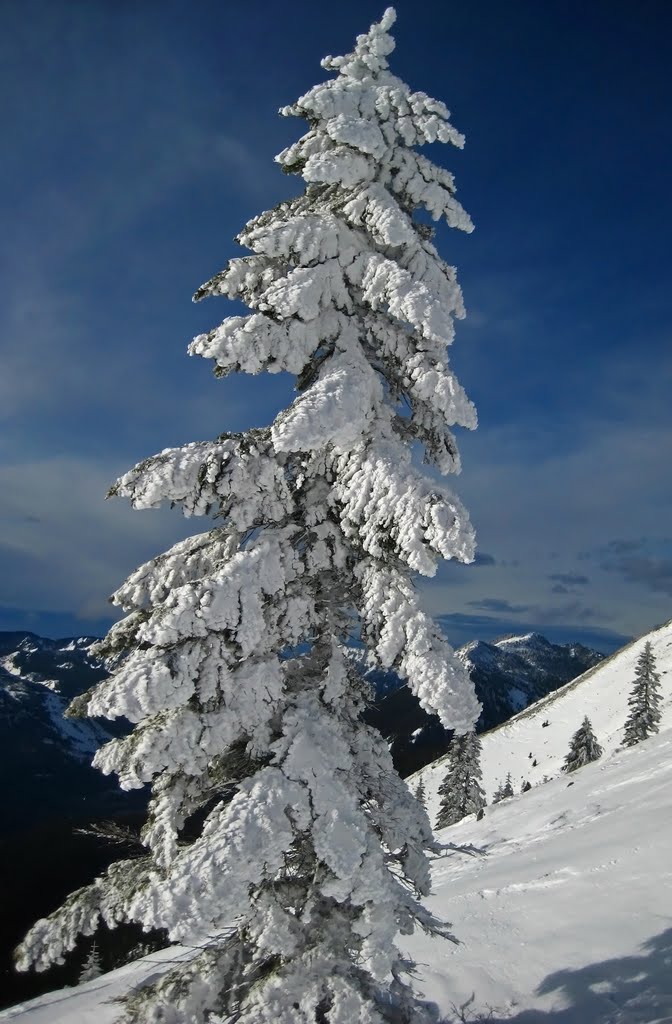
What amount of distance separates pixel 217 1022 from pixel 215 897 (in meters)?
8.05

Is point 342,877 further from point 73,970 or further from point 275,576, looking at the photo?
point 73,970

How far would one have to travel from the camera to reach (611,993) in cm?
1154

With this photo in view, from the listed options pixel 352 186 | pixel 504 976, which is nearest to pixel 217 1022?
pixel 504 976

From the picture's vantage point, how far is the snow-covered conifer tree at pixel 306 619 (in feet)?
20.7

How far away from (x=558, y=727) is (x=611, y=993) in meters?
105

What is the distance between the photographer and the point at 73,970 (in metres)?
80.4

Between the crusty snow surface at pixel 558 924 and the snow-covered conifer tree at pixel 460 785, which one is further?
the snow-covered conifer tree at pixel 460 785

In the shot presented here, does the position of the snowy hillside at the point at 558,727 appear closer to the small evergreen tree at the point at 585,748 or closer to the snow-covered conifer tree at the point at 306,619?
the small evergreen tree at the point at 585,748

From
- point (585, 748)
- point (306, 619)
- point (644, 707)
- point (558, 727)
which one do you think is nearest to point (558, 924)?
point (306, 619)

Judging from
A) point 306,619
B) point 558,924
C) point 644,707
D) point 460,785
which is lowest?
point 460,785

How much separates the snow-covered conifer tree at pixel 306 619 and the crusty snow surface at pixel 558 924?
156 cm

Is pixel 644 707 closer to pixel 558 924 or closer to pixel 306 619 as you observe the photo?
pixel 558 924

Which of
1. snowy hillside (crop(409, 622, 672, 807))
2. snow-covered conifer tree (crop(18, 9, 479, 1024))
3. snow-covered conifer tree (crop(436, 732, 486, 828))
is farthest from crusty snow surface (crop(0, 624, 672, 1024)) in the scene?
snowy hillside (crop(409, 622, 672, 807))

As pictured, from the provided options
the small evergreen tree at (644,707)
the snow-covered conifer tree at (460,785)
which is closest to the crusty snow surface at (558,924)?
the snow-covered conifer tree at (460,785)
